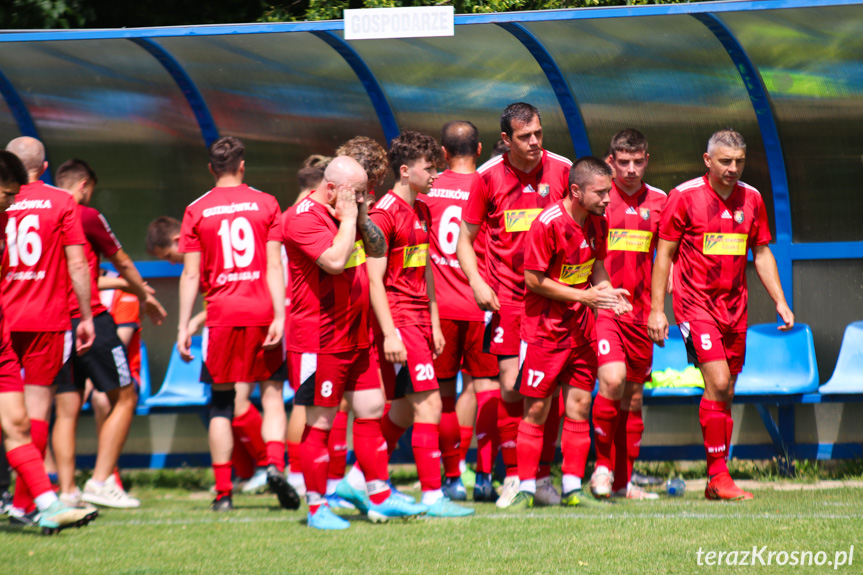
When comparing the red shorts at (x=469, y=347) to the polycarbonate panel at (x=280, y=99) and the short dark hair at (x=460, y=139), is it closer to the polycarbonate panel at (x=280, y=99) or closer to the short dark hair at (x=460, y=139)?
the short dark hair at (x=460, y=139)

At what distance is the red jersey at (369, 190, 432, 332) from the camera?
544 centimetres

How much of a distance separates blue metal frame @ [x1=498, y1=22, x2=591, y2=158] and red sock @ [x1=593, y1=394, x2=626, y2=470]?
2.16 m

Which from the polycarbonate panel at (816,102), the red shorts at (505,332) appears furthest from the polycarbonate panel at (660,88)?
the red shorts at (505,332)

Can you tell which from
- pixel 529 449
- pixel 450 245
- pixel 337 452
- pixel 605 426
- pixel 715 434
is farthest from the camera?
pixel 450 245

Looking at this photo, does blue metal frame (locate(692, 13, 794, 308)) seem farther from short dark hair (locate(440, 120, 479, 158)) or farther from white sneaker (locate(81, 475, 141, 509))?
white sneaker (locate(81, 475, 141, 509))

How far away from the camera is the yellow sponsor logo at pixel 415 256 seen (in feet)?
18.1

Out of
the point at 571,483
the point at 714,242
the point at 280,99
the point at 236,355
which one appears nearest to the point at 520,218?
the point at 714,242

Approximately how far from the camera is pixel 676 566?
3902 mm

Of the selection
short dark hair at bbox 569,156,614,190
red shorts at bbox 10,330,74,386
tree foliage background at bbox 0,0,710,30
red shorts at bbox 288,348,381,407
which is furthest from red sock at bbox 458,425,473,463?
tree foliage background at bbox 0,0,710,30

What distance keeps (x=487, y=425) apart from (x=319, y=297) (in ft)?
5.15

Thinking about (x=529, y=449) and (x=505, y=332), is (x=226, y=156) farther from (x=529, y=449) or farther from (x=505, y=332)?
(x=529, y=449)

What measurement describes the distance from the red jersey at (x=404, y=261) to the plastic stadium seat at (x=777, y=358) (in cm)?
259

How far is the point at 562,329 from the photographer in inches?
211

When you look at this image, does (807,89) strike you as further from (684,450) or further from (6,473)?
(6,473)
